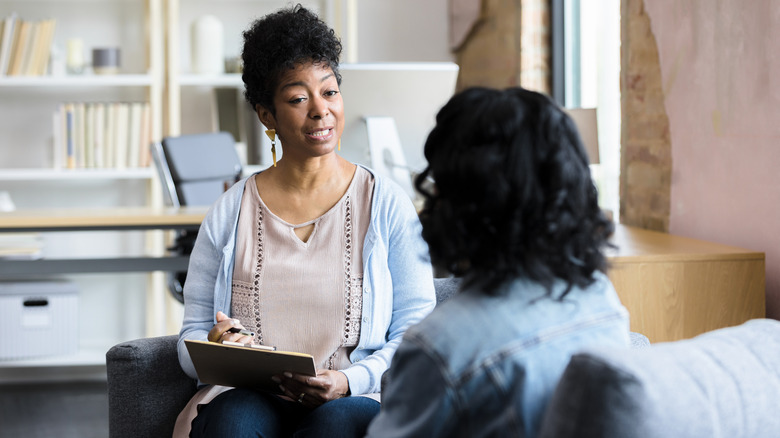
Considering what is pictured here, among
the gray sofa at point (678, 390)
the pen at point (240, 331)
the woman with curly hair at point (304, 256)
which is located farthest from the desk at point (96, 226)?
the gray sofa at point (678, 390)

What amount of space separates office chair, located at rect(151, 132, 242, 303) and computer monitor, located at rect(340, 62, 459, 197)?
583 mm

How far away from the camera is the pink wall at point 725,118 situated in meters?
1.87

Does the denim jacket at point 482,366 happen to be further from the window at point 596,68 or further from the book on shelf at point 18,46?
the book on shelf at point 18,46

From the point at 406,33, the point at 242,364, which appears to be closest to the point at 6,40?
the point at 406,33

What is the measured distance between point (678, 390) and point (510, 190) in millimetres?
252

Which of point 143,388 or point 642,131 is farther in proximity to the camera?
point 642,131

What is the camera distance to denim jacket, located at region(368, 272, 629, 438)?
810 millimetres

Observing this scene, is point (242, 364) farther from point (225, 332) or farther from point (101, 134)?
point (101, 134)

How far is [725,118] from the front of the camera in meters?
2.04

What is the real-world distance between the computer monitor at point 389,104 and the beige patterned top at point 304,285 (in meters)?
1.39

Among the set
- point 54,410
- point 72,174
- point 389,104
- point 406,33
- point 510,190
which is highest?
point 406,33

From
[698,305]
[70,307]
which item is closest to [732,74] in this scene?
[698,305]

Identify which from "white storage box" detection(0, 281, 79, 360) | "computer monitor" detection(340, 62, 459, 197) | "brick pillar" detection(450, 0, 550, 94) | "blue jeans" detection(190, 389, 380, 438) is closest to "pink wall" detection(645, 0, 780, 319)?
"computer monitor" detection(340, 62, 459, 197)

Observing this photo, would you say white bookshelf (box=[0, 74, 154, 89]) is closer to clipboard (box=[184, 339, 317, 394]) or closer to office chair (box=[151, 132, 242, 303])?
office chair (box=[151, 132, 242, 303])
